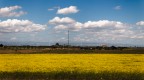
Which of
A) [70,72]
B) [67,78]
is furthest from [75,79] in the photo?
[70,72]

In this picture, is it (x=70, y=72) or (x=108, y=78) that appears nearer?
(x=108, y=78)

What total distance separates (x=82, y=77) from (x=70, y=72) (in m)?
1.84

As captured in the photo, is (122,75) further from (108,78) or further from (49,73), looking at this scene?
(49,73)

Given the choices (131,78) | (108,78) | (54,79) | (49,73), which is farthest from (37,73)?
(131,78)

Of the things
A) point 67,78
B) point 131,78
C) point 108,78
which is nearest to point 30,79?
point 67,78

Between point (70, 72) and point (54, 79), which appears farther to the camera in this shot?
point (70, 72)

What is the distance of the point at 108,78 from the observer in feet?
74.0

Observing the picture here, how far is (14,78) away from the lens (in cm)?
2269

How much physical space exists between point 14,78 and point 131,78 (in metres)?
8.02

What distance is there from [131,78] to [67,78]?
438 centimetres

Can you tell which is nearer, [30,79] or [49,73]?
[30,79]

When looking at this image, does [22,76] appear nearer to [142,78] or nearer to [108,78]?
[108,78]

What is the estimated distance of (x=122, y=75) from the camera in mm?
23359

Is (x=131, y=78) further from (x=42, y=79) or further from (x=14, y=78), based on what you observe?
(x=14, y=78)
